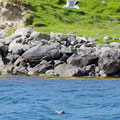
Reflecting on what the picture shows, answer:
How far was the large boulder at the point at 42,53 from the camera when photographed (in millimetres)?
35875

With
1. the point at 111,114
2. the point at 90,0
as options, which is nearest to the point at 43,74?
the point at 111,114

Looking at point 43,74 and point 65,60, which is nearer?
point 43,74

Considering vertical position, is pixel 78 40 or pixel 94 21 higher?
pixel 94 21

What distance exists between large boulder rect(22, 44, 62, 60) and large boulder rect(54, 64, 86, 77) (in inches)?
106

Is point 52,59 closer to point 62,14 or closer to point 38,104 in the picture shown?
point 38,104

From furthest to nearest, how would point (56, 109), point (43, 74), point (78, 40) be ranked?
point (78, 40) < point (43, 74) < point (56, 109)

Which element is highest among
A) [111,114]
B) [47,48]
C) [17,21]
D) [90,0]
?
[90,0]

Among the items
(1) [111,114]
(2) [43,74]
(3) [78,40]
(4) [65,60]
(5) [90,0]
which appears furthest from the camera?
(5) [90,0]

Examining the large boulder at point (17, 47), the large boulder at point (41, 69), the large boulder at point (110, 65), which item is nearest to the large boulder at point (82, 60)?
the large boulder at point (110, 65)

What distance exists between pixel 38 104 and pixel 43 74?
17979mm

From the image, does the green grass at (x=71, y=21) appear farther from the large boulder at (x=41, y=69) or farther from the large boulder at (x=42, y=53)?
the large boulder at (x=41, y=69)

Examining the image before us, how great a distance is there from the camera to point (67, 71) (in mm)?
32406

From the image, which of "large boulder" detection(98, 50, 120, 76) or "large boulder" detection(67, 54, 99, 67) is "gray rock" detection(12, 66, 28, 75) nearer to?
"large boulder" detection(67, 54, 99, 67)

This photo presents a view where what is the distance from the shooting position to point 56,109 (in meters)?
14.0
